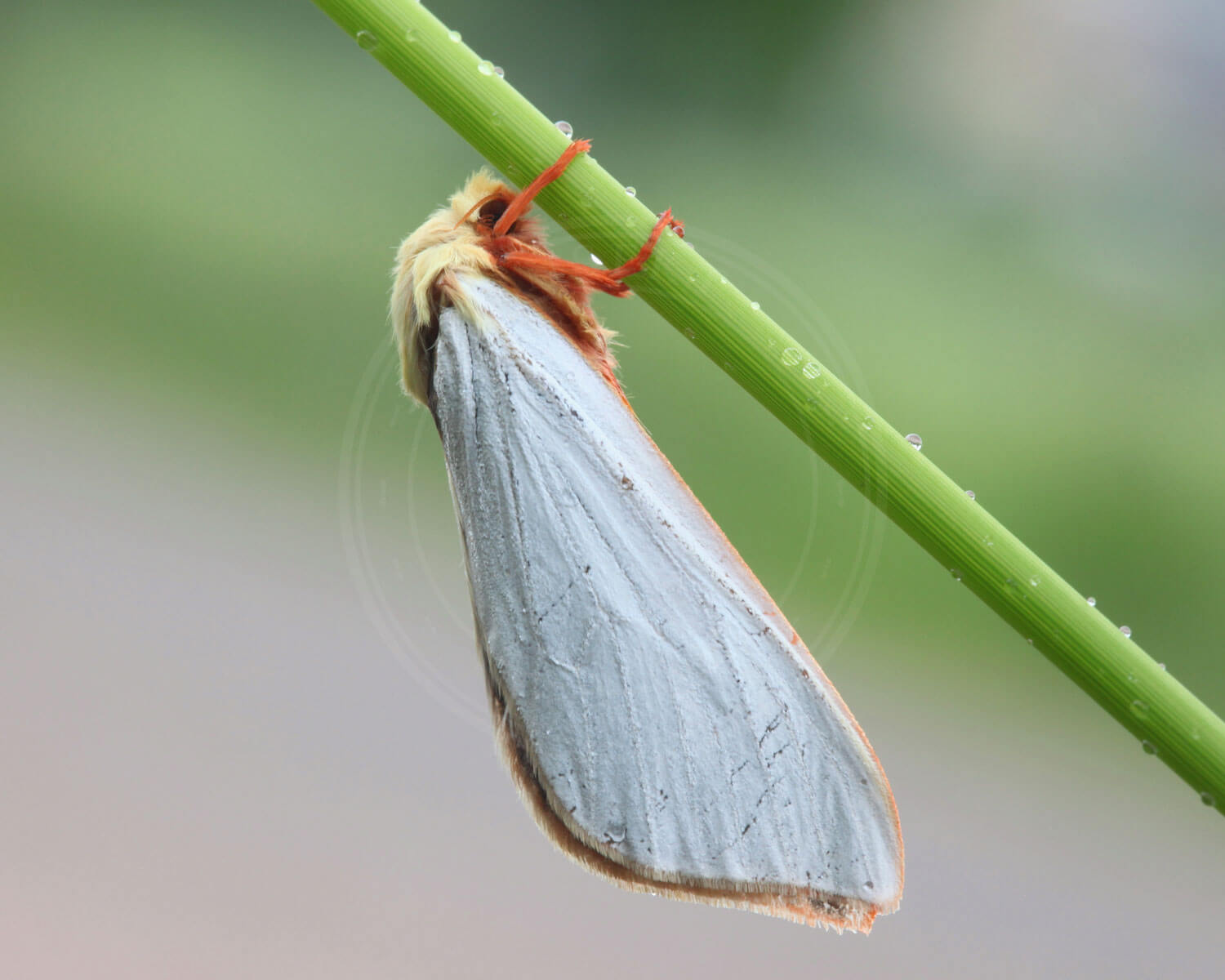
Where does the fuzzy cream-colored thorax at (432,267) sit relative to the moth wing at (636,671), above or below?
above

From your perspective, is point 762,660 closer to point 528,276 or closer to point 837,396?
point 837,396

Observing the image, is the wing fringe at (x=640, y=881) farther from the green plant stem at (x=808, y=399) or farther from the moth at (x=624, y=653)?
the green plant stem at (x=808, y=399)

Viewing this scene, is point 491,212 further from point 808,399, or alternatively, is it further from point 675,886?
point 675,886

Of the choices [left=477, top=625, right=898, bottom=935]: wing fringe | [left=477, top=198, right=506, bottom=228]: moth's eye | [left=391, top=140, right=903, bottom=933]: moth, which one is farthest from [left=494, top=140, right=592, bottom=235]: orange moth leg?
[left=477, top=625, right=898, bottom=935]: wing fringe

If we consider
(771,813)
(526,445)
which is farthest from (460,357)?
(771,813)

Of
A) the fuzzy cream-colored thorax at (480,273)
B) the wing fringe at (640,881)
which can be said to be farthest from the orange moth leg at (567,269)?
the wing fringe at (640,881)
